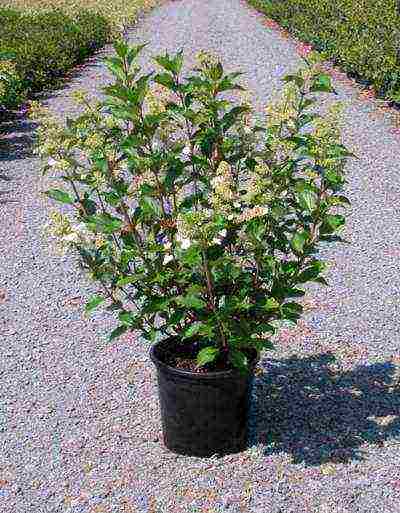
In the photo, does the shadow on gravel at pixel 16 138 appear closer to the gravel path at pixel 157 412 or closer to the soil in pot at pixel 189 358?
the gravel path at pixel 157 412

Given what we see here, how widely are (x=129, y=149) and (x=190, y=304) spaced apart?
62 cm

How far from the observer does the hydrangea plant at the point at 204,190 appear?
2.76 meters

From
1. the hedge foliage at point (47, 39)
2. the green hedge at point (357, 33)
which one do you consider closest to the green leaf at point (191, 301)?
the hedge foliage at point (47, 39)

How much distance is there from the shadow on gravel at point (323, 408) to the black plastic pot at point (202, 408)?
23 centimetres

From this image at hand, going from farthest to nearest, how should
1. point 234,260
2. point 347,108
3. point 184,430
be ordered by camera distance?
point 347,108 < point 184,430 < point 234,260

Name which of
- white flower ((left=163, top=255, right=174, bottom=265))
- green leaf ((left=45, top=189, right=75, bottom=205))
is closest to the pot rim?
white flower ((left=163, top=255, right=174, bottom=265))

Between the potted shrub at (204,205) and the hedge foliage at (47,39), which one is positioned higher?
the potted shrub at (204,205)

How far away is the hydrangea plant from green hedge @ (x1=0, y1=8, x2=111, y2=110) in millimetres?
5319

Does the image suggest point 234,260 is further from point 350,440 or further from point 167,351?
point 350,440

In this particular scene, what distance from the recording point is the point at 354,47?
11625mm

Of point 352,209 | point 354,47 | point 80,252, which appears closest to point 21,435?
point 80,252

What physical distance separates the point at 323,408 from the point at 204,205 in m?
1.22

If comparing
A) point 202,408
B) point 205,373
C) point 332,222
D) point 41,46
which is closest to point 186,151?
point 332,222

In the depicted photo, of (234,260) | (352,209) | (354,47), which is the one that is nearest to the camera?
(234,260)
